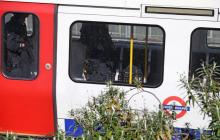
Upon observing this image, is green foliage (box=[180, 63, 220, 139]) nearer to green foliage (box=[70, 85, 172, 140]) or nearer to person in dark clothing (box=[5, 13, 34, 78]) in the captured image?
green foliage (box=[70, 85, 172, 140])

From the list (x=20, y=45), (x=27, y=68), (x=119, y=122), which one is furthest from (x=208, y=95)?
(x=20, y=45)

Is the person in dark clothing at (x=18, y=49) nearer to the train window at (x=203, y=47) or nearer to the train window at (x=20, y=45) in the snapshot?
the train window at (x=20, y=45)

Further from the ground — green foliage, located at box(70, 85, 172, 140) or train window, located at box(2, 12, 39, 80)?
train window, located at box(2, 12, 39, 80)

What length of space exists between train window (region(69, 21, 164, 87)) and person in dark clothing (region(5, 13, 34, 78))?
63cm

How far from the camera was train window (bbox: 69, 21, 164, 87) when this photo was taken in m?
6.99

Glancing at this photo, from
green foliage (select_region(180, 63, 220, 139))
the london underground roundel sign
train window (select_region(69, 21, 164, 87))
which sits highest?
train window (select_region(69, 21, 164, 87))

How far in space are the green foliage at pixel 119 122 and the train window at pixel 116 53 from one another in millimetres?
2892

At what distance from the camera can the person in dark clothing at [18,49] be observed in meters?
7.30

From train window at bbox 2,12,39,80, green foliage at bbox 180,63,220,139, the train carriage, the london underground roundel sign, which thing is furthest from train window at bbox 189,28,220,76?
green foliage at bbox 180,63,220,139

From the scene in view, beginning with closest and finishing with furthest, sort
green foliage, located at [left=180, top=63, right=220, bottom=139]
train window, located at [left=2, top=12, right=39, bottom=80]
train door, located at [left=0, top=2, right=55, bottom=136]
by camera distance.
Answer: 1. green foliage, located at [left=180, top=63, right=220, bottom=139]
2. train door, located at [left=0, top=2, right=55, bottom=136]
3. train window, located at [left=2, top=12, right=39, bottom=80]

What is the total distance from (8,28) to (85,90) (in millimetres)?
1373

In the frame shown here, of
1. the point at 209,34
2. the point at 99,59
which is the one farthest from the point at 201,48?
the point at 99,59

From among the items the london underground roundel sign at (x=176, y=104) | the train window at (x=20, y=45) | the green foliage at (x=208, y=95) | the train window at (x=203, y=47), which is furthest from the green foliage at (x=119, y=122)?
the train window at (x=20, y=45)

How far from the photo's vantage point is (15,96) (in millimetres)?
7281
